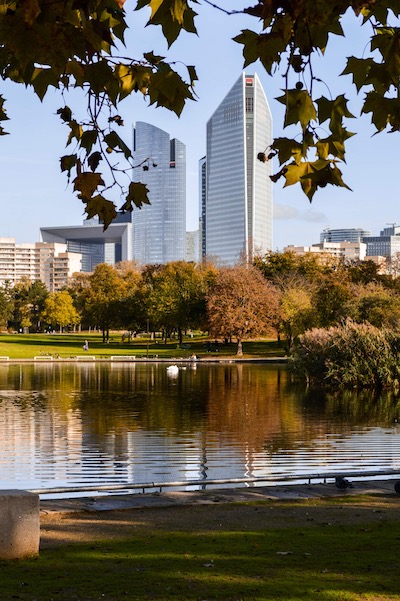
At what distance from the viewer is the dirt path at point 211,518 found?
9.46m

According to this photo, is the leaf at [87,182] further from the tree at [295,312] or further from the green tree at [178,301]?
the green tree at [178,301]

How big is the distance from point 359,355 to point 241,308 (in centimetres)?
3250

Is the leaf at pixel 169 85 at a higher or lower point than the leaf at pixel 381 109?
higher

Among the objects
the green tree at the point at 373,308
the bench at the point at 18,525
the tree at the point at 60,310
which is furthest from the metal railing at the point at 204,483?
the tree at the point at 60,310

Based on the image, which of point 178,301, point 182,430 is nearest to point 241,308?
point 178,301

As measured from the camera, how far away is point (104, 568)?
25.3ft

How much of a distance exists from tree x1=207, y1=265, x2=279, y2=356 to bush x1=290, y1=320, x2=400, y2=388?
1154 inches

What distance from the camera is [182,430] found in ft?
75.3

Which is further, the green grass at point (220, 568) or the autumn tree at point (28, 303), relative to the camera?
the autumn tree at point (28, 303)

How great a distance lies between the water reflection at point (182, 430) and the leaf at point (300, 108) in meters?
11.5

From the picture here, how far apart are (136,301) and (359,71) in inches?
3143

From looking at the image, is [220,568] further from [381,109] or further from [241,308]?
[241,308]

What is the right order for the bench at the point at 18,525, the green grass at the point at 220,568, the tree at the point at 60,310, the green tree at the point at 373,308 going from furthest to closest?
the tree at the point at 60,310 → the green tree at the point at 373,308 → the bench at the point at 18,525 → the green grass at the point at 220,568

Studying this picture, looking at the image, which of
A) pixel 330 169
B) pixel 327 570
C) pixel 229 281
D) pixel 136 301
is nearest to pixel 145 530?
pixel 327 570
